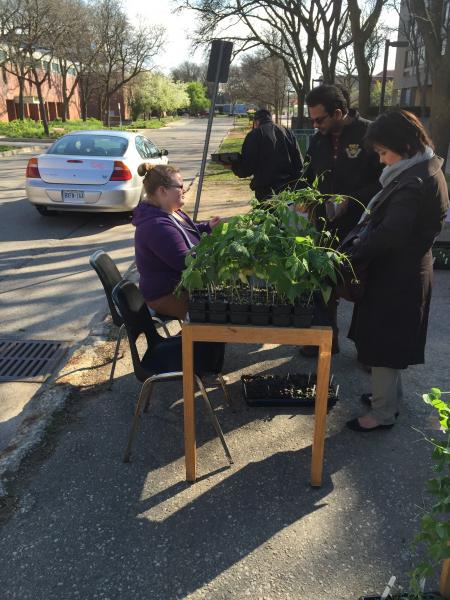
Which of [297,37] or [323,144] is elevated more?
[297,37]

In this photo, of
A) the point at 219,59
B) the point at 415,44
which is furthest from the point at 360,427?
the point at 415,44

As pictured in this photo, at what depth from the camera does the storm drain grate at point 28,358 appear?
379 cm

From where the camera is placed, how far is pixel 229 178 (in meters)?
15.8

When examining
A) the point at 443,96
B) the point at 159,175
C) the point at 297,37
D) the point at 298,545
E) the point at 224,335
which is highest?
the point at 297,37

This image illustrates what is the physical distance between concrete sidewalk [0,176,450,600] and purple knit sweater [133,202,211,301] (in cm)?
85

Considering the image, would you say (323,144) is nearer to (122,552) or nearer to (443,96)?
(122,552)

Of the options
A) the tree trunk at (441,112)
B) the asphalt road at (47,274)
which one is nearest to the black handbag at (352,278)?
the asphalt road at (47,274)

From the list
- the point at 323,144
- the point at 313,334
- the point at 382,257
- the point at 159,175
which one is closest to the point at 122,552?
the point at 313,334

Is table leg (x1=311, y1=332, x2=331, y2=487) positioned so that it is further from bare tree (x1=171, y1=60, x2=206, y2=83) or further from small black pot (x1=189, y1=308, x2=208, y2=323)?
bare tree (x1=171, y1=60, x2=206, y2=83)

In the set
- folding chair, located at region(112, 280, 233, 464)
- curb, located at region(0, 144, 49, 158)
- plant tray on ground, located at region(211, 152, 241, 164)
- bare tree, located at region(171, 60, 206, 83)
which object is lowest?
folding chair, located at region(112, 280, 233, 464)

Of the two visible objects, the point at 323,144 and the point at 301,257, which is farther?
the point at 323,144

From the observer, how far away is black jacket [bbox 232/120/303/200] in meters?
4.96

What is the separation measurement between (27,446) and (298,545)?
1.67m

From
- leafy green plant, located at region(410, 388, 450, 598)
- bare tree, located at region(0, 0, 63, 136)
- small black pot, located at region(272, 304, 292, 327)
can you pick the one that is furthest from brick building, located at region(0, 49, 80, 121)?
leafy green plant, located at region(410, 388, 450, 598)
